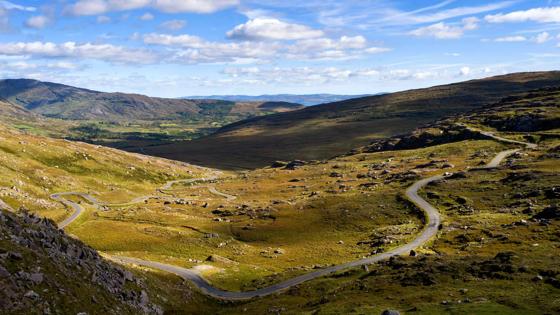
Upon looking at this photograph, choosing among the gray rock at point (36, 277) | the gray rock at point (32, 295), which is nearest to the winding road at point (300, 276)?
the gray rock at point (36, 277)

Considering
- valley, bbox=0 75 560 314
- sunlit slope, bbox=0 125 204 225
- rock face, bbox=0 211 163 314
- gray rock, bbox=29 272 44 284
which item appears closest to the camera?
rock face, bbox=0 211 163 314

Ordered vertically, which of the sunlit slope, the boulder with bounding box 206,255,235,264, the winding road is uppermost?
the sunlit slope

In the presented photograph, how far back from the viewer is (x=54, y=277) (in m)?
40.9

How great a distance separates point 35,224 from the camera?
4991 centimetres

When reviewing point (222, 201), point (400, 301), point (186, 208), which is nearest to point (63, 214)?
point (186, 208)

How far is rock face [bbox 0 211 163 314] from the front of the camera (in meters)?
35.9

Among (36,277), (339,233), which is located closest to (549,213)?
(339,233)

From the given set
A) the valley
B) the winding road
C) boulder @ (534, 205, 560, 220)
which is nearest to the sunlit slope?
the valley

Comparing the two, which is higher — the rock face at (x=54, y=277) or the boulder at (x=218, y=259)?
the rock face at (x=54, y=277)

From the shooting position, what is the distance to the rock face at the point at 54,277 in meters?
35.9

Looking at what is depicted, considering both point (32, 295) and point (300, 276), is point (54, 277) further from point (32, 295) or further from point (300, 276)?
point (300, 276)

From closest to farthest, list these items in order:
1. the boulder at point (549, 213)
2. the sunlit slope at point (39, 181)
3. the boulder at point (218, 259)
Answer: the boulder at point (218, 259)
the boulder at point (549, 213)
the sunlit slope at point (39, 181)

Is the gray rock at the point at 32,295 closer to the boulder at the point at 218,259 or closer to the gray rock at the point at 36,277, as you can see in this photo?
the gray rock at the point at 36,277

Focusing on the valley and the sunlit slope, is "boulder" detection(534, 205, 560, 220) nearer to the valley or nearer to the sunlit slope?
the valley
